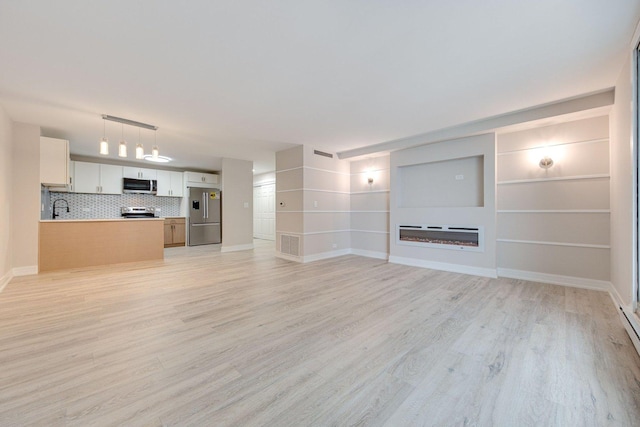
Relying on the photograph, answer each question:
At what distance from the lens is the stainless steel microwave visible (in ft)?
23.0

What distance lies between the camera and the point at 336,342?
2096mm

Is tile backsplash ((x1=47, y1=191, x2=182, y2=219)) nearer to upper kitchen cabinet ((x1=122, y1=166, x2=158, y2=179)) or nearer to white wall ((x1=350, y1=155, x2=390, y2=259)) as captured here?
upper kitchen cabinet ((x1=122, y1=166, x2=158, y2=179))

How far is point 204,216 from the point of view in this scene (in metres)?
8.07

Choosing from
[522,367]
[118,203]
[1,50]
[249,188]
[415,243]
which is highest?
[1,50]

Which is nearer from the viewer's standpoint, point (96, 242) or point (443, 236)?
point (443, 236)

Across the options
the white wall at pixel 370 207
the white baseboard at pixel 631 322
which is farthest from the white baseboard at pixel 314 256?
the white baseboard at pixel 631 322

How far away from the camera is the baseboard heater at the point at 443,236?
14.4 ft

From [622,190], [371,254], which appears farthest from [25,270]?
[622,190]

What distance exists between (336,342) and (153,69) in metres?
3.22

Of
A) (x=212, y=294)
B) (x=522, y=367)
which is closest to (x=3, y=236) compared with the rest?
(x=212, y=294)

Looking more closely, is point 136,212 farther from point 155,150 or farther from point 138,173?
point 155,150

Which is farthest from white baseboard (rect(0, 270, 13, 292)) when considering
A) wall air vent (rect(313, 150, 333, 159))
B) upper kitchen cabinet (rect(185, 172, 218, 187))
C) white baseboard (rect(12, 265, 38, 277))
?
wall air vent (rect(313, 150, 333, 159))

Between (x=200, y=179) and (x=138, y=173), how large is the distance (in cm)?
166

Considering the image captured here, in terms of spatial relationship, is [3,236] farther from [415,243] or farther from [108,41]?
[415,243]
